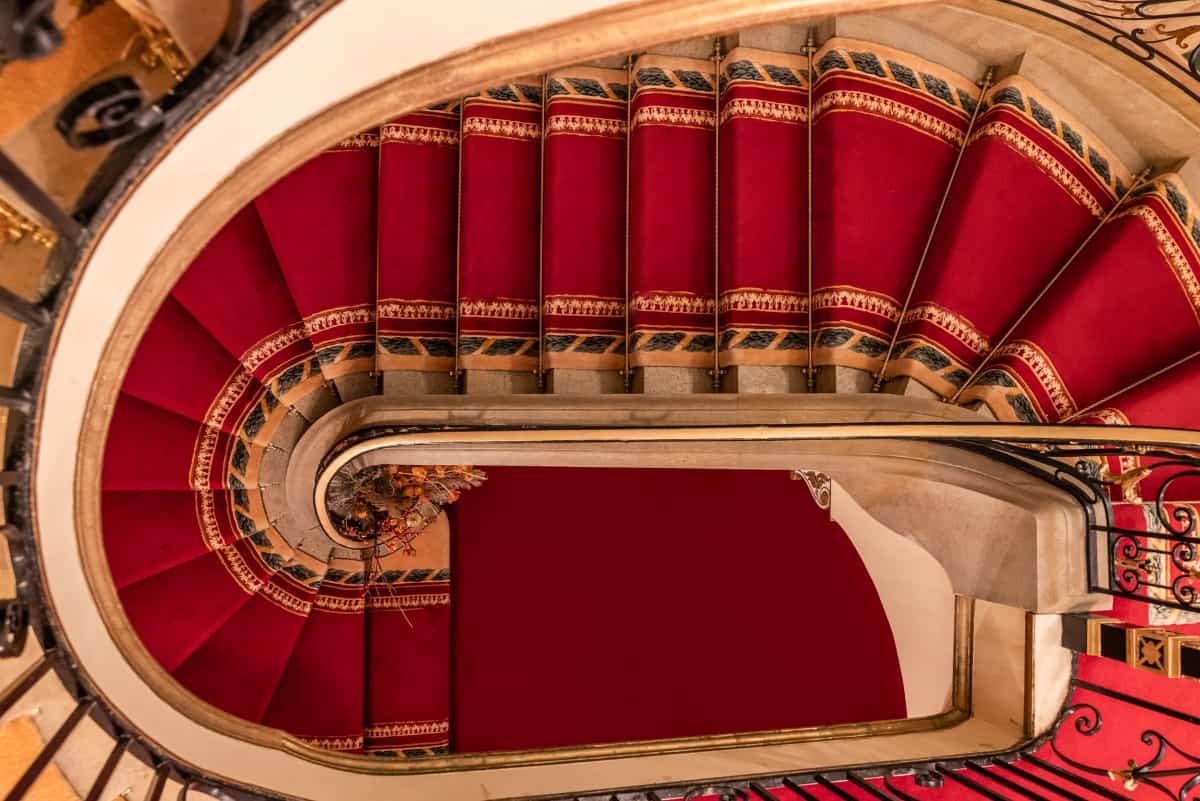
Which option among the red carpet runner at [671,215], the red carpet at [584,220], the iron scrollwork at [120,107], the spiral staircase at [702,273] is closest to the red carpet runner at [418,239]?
the spiral staircase at [702,273]

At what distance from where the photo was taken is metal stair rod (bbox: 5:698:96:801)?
1584 mm

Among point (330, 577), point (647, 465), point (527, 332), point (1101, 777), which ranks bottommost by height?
point (1101, 777)

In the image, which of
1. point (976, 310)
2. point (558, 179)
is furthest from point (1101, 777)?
point (558, 179)

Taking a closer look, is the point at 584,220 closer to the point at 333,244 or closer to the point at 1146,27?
the point at 333,244

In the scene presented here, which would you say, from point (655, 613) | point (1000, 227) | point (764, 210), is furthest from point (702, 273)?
point (655, 613)

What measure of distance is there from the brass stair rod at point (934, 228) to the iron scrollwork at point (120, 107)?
2.53 meters

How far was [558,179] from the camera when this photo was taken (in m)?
3.25

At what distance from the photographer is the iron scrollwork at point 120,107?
1.22m

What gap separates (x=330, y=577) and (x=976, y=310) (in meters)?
3.40

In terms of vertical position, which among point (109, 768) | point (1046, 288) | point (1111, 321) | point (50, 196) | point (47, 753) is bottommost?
point (109, 768)

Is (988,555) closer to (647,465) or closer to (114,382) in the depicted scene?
(647,465)

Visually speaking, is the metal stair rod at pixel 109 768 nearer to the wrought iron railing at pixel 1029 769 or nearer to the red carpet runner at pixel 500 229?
the wrought iron railing at pixel 1029 769

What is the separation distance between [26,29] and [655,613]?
10.9 feet

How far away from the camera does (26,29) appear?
39.6 inches
